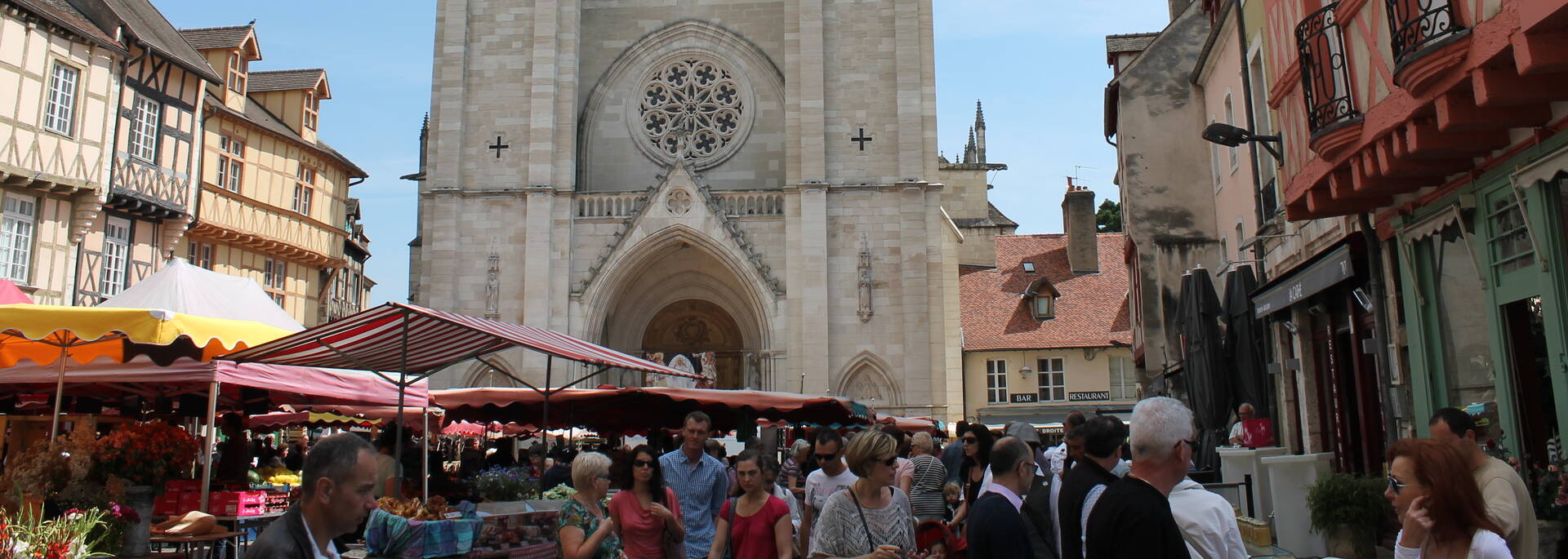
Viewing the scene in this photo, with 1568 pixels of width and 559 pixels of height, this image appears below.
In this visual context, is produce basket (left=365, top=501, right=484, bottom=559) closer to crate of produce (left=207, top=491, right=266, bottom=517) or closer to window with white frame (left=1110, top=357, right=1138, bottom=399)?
crate of produce (left=207, top=491, right=266, bottom=517)

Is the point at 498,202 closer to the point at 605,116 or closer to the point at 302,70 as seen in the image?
the point at 605,116

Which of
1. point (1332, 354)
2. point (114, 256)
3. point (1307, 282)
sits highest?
point (114, 256)

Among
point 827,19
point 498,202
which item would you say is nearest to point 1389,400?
point 827,19

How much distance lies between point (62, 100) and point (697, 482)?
1637 cm

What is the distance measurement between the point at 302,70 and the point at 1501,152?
2645cm

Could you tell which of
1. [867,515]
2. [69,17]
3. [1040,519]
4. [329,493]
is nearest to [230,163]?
[69,17]

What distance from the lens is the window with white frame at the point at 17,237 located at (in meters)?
16.4

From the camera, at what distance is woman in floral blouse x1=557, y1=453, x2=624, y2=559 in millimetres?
5215

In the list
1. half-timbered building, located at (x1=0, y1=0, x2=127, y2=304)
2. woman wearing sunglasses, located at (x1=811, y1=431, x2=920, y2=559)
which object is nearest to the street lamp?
woman wearing sunglasses, located at (x1=811, y1=431, x2=920, y2=559)

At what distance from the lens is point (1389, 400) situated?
899cm

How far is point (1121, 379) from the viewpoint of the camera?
94.9 ft

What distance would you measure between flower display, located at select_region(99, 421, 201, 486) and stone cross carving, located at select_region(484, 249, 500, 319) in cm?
1646

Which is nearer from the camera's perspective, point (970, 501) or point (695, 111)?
point (970, 501)

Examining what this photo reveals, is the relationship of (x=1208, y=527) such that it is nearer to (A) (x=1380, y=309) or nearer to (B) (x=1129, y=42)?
(A) (x=1380, y=309)
